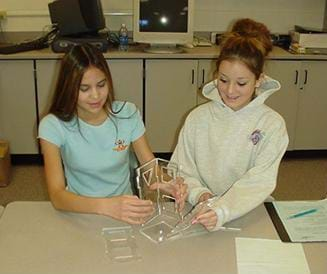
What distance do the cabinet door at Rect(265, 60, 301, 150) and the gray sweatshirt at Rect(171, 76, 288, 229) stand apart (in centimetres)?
177

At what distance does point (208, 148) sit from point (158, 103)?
1741mm

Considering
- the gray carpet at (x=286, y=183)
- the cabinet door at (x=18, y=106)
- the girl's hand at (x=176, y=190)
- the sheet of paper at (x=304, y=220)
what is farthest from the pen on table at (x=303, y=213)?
the cabinet door at (x=18, y=106)

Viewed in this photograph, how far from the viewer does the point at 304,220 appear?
4.71 feet

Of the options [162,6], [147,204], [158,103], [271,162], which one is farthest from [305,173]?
[147,204]

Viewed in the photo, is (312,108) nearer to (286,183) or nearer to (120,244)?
(286,183)

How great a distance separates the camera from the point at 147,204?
135 centimetres

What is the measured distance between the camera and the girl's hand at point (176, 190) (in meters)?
1.47

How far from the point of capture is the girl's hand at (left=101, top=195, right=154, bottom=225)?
1.35m

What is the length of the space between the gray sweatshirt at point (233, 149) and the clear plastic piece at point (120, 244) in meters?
0.28

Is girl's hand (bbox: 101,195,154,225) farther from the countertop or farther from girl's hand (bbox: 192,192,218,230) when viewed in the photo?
the countertop

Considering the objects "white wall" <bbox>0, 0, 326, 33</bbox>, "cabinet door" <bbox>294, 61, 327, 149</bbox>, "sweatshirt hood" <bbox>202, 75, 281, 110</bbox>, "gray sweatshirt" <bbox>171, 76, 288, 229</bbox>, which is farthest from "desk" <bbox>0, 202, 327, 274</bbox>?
"white wall" <bbox>0, 0, 326, 33</bbox>

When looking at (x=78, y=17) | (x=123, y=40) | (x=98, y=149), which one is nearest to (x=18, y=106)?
(x=78, y=17)

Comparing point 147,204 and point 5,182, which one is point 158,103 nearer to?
point 5,182

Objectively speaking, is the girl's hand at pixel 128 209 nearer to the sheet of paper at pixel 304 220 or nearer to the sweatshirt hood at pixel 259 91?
the sheet of paper at pixel 304 220
